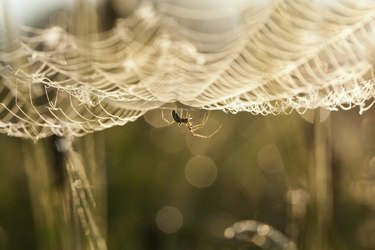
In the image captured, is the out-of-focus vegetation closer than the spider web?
No

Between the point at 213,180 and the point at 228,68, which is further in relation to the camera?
the point at 213,180

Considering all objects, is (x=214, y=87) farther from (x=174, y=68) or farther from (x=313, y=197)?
(x=313, y=197)

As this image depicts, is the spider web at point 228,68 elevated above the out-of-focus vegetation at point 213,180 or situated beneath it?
elevated above

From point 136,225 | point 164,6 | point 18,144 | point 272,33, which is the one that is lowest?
point 136,225

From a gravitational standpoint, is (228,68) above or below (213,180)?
above

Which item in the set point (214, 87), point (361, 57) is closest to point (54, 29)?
point (214, 87)
